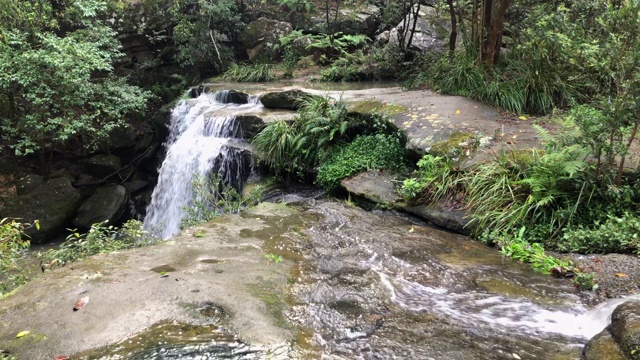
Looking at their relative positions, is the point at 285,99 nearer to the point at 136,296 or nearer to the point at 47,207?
the point at 47,207

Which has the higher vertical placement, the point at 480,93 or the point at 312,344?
the point at 480,93

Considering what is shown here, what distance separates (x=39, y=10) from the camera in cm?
945

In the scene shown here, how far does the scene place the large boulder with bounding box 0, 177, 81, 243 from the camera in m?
8.97

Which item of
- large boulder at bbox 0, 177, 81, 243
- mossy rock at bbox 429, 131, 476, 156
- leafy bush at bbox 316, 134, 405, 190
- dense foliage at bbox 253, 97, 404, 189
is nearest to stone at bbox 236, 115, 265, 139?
dense foliage at bbox 253, 97, 404, 189

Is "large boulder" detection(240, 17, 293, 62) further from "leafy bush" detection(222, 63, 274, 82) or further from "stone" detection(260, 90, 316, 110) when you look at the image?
"stone" detection(260, 90, 316, 110)

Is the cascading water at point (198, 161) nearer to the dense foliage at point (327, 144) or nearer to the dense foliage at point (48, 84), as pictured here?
the dense foliage at point (327, 144)

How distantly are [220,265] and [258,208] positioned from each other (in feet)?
7.09

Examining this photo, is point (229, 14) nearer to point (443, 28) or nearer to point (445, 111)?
point (443, 28)

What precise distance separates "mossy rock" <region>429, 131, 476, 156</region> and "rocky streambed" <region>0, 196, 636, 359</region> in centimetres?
194

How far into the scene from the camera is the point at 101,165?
423 inches

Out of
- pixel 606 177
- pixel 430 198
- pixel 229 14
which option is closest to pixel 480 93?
pixel 430 198

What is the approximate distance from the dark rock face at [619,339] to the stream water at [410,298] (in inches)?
6.7

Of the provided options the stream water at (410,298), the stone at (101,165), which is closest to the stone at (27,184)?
the stone at (101,165)

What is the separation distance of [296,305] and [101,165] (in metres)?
9.16
